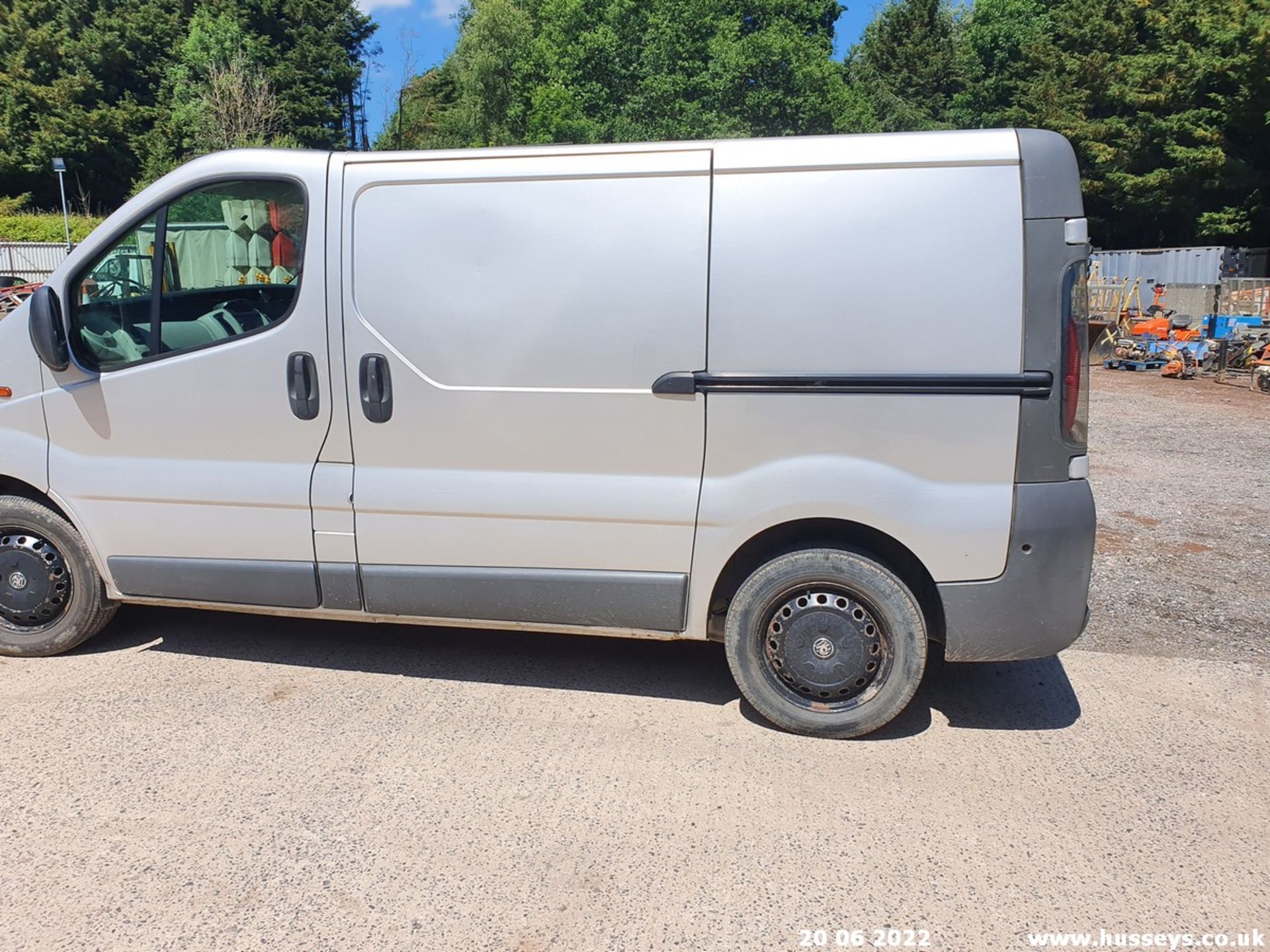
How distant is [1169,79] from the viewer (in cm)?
3288

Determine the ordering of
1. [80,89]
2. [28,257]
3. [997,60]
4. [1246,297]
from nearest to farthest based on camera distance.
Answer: [1246,297]
[28,257]
[997,60]
[80,89]

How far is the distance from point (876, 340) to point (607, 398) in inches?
41.8

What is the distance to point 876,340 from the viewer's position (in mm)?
3592

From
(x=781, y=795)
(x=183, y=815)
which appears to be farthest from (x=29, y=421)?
(x=781, y=795)

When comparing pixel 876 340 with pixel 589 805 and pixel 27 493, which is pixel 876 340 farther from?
pixel 27 493

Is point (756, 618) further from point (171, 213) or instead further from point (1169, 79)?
point (1169, 79)

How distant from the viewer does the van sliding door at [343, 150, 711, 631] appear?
12.3 ft

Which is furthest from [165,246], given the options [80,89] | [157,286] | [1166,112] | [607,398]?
[80,89]

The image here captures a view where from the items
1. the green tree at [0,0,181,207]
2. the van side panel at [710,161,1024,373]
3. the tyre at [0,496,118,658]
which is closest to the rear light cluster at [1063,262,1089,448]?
the van side panel at [710,161,1024,373]

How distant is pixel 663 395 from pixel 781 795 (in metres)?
1.57

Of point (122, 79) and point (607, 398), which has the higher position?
point (122, 79)

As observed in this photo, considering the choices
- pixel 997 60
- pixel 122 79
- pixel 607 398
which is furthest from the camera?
pixel 122 79

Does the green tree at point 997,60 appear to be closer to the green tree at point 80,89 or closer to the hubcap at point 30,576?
the green tree at point 80,89

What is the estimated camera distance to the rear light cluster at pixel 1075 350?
3500 millimetres
